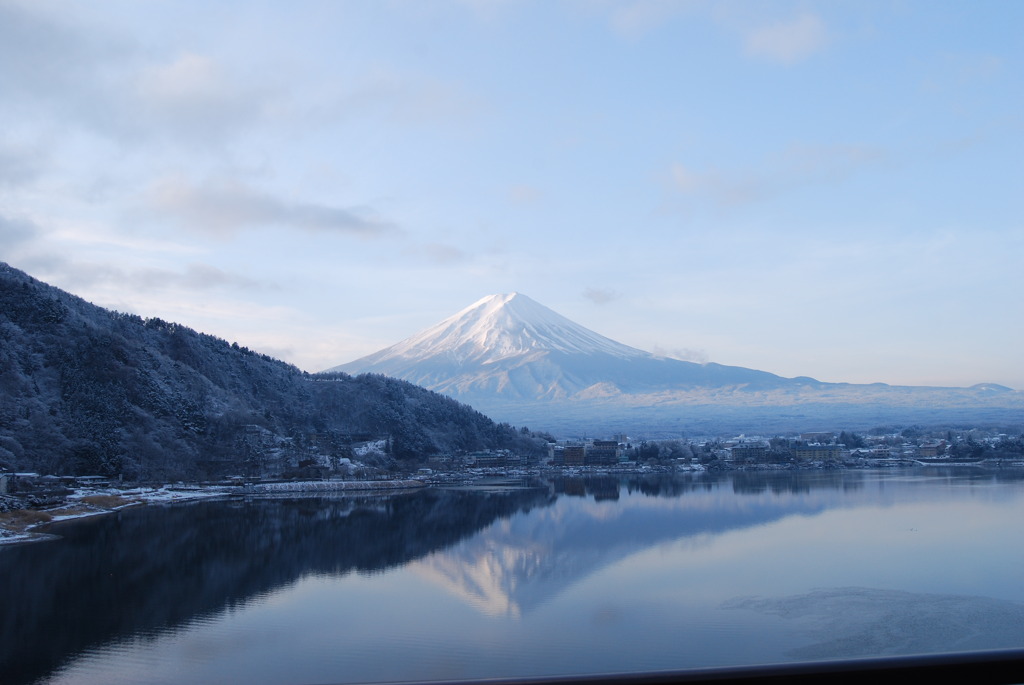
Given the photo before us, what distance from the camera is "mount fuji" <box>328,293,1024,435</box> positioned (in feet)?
163

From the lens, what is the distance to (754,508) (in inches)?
518

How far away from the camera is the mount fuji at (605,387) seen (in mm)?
49625

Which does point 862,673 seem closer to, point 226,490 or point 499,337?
point 226,490

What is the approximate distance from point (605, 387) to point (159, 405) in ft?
131

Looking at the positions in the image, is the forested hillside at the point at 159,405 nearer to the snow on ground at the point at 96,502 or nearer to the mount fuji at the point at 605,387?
the snow on ground at the point at 96,502

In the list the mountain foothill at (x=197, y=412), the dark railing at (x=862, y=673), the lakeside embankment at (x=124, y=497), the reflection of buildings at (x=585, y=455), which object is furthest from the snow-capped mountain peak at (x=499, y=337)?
the dark railing at (x=862, y=673)

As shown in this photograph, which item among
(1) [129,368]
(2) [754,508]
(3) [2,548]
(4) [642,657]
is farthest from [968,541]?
(1) [129,368]

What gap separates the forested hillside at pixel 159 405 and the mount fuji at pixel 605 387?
20241mm

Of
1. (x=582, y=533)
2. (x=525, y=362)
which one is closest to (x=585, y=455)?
(x=582, y=533)

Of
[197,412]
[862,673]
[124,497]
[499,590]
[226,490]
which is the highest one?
[197,412]

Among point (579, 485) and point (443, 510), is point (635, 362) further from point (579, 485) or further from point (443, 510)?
point (443, 510)

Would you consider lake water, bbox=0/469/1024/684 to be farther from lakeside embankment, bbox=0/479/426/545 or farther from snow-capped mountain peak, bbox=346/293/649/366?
snow-capped mountain peak, bbox=346/293/649/366

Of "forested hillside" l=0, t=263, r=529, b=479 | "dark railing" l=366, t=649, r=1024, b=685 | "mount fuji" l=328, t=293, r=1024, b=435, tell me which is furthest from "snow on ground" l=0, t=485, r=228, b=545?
"mount fuji" l=328, t=293, r=1024, b=435

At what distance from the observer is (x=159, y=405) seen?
18844mm
